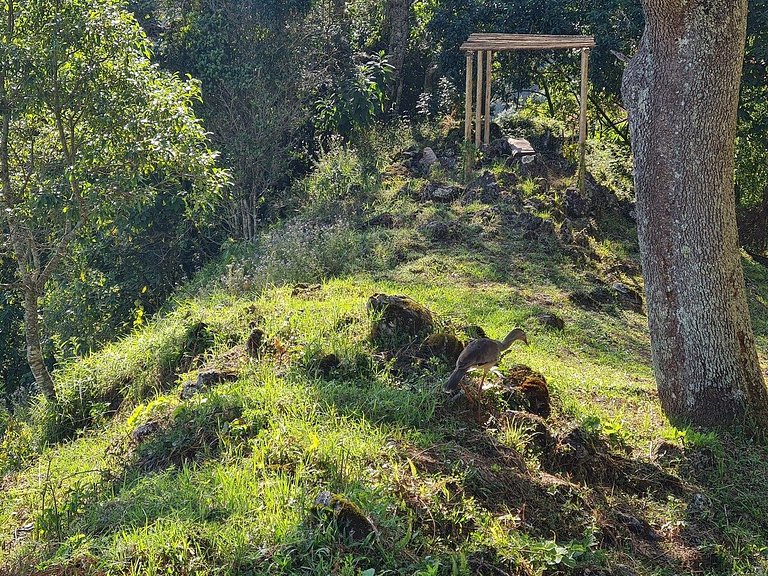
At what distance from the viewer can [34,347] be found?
23.2 ft

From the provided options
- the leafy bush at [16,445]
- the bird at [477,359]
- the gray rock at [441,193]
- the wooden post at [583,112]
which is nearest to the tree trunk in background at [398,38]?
the gray rock at [441,193]

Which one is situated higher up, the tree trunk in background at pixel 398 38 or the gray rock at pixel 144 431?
the tree trunk in background at pixel 398 38

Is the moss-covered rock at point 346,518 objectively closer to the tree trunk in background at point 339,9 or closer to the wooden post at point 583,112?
the wooden post at point 583,112

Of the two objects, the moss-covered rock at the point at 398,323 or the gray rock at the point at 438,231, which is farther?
the gray rock at the point at 438,231

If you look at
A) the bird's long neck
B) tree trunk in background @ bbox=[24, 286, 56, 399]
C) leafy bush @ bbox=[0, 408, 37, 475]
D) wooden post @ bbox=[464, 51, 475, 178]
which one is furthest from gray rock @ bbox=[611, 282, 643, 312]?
leafy bush @ bbox=[0, 408, 37, 475]

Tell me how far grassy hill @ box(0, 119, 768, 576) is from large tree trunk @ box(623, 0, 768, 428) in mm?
357

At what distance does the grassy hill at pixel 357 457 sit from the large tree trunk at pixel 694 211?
1.17ft

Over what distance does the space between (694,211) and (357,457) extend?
8.96 ft

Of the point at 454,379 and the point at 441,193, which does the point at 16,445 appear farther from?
the point at 441,193

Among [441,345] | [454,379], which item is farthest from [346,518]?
[441,345]

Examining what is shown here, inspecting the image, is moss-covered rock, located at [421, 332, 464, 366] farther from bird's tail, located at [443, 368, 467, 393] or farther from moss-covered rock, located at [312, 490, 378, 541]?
moss-covered rock, located at [312, 490, 378, 541]

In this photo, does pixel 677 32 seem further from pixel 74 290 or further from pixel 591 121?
pixel 591 121

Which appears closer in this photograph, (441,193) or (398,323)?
(398,323)

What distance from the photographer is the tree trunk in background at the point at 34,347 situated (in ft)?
22.7
